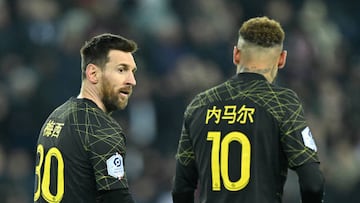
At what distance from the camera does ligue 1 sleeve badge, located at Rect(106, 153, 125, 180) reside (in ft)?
21.5

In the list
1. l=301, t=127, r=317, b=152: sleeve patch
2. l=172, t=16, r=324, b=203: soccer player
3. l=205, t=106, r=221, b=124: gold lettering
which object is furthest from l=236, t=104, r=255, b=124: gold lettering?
l=301, t=127, r=317, b=152: sleeve patch

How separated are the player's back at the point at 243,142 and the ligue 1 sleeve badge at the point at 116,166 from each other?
52 centimetres

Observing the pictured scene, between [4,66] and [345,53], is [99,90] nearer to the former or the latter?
[4,66]

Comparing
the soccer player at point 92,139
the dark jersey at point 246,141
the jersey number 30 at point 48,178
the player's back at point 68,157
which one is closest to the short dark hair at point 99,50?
the soccer player at point 92,139

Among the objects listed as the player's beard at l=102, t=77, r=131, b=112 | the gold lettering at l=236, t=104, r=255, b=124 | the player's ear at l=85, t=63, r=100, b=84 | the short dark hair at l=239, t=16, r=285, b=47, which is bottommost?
the gold lettering at l=236, t=104, r=255, b=124

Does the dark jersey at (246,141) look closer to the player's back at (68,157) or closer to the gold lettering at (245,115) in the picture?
the gold lettering at (245,115)

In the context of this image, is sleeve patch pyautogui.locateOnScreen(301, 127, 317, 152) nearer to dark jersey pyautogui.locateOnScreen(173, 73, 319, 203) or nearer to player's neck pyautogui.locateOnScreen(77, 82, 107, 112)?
dark jersey pyautogui.locateOnScreen(173, 73, 319, 203)

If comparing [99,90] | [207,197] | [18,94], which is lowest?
[207,197]

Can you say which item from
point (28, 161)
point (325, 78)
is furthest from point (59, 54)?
point (325, 78)

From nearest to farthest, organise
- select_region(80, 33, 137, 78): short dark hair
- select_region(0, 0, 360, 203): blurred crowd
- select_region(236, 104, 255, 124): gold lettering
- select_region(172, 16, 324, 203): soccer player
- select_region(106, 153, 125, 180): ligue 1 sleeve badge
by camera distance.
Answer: select_region(106, 153, 125, 180): ligue 1 sleeve badge
select_region(172, 16, 324, 203): soccer player
select_region(236, 104, 255, 124): gold lettering
select_region(80, 33, 137, 78): short dark hair
select_region(0, 0, 360, 203): blurred crowd

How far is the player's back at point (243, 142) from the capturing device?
671 centimetres

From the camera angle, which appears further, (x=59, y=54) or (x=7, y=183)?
(x=59, y=54)

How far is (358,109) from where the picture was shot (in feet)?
45.1

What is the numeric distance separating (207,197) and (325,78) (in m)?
7.41
